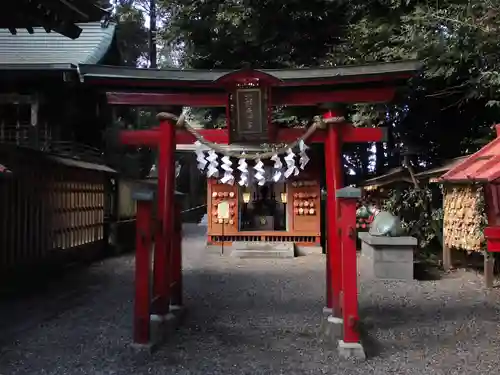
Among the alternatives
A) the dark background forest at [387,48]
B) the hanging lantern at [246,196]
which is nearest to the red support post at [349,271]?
the dark background forest at [387,48]

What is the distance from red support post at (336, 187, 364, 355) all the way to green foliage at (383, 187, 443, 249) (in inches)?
320

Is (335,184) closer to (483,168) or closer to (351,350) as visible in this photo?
(351,350)

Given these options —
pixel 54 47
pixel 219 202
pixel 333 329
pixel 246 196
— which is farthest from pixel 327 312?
pixel 54 47

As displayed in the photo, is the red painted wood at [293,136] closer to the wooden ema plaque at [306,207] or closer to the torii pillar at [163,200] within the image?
the torii pillar at [163,200]

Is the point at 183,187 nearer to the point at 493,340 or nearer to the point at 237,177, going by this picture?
the point at 237,177

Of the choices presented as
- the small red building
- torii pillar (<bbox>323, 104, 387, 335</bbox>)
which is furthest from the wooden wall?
torii pillar (<bbox>323, 104, 387, 335</bbox>)

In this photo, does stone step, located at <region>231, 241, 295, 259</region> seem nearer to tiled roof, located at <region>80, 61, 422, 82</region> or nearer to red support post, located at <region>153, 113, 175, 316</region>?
red support post, located at <region>153, 113, 175, 316</region>

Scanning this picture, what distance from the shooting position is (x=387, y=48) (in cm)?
1193

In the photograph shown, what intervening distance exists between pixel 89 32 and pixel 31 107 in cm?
405

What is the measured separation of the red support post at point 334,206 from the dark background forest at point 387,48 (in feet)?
14.5

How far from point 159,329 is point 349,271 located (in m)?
2.36

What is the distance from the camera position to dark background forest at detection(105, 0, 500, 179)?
1009cm

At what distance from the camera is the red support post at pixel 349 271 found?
5672 mm

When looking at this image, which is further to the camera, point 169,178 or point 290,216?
point 290,216
